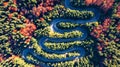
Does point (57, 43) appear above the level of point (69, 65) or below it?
above

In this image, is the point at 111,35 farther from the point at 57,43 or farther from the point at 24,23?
the point at 24,23

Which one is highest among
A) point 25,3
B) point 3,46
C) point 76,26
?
point 25,3

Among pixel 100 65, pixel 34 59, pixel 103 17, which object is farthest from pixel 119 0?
pixel 34 59

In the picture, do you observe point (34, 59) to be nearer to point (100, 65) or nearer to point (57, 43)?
point (57, 43)

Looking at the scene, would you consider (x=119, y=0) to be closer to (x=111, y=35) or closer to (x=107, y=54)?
(x=111, y=35)

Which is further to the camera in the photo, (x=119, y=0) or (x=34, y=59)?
(x=34, y=59)

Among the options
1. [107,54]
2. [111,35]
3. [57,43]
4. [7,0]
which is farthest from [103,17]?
[7,0]

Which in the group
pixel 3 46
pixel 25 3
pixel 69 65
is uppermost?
pixel 25 3

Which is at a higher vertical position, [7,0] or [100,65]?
[7,0]

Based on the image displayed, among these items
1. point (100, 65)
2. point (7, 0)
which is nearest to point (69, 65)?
point (100, 65)
